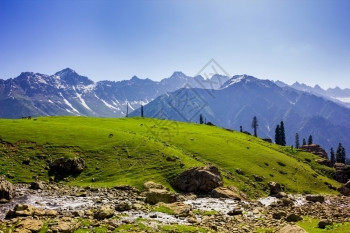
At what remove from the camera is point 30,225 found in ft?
92.9

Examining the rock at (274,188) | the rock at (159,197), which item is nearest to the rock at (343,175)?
the rock at (274,188)

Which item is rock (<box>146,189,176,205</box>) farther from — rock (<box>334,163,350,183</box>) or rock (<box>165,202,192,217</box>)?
rock (<box>334,163,350,183</box>)

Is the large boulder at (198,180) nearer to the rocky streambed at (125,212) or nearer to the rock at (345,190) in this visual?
the rocky streambed at (125,212)

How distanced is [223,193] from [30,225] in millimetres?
32461

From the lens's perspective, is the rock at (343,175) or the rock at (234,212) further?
the rock at (343,175)

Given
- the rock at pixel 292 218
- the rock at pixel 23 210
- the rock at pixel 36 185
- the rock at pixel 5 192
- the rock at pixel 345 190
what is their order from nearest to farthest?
the rock at pixel 23 210
the rock at pixel 292 218
the rock at pixel 5 192
the rock at pixel 36 185
the rock at pixel 345 190

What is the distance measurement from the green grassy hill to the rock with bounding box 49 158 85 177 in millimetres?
1349

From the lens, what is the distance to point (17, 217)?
31453mm

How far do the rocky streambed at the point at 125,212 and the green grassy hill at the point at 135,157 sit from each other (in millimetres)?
7548

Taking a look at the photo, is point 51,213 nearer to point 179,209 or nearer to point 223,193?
point 179,209

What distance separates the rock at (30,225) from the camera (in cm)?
2770

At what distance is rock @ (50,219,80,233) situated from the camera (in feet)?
90.9

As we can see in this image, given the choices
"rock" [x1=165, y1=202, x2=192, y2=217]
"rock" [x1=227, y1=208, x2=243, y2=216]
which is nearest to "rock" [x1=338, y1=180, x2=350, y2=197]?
"rock" [x1=227, y1=208, x2=243, y2=216]

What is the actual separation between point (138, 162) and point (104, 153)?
8144 millimetres
